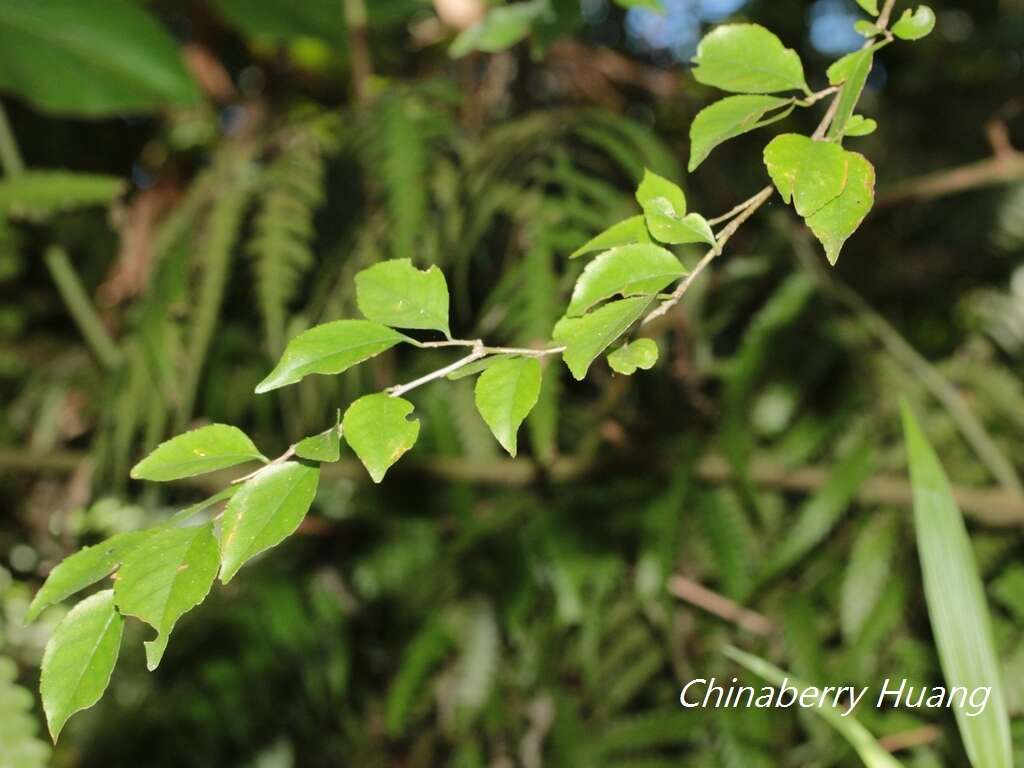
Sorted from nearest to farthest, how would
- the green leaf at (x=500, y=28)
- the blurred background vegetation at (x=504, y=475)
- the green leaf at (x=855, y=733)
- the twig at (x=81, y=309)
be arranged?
the green leaf at (x=855, y=733) < the green leaf at (x=500, y=28) < the blurred background vegetation at (x=504, y=475) < the twig at (x=81, y=309)

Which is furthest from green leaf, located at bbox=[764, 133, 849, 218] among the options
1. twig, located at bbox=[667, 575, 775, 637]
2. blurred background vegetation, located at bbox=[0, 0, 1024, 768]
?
twig, located at bbox=[667, 575, 775, 637]

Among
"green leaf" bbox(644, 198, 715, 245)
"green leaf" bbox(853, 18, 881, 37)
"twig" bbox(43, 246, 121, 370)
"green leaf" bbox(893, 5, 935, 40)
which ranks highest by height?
"green leaf" bbox(893, 5, 935, 40)

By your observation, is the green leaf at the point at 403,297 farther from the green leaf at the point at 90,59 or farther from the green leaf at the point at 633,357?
the green leaf at the point at 90,59

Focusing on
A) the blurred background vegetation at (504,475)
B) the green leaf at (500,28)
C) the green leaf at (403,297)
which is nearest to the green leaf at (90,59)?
the blurred background vegetation at (504,475)

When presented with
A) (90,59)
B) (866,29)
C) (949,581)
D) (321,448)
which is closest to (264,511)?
(321,448)

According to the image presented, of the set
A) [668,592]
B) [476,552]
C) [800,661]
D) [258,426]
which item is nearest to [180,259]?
[258,426]

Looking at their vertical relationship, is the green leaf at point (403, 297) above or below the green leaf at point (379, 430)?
above

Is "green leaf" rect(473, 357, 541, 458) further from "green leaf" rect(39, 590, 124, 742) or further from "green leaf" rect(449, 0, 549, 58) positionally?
"green leaf" rect(449, 0, 549, 58)

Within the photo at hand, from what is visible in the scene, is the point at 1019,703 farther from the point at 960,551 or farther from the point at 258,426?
the point at 258,426
